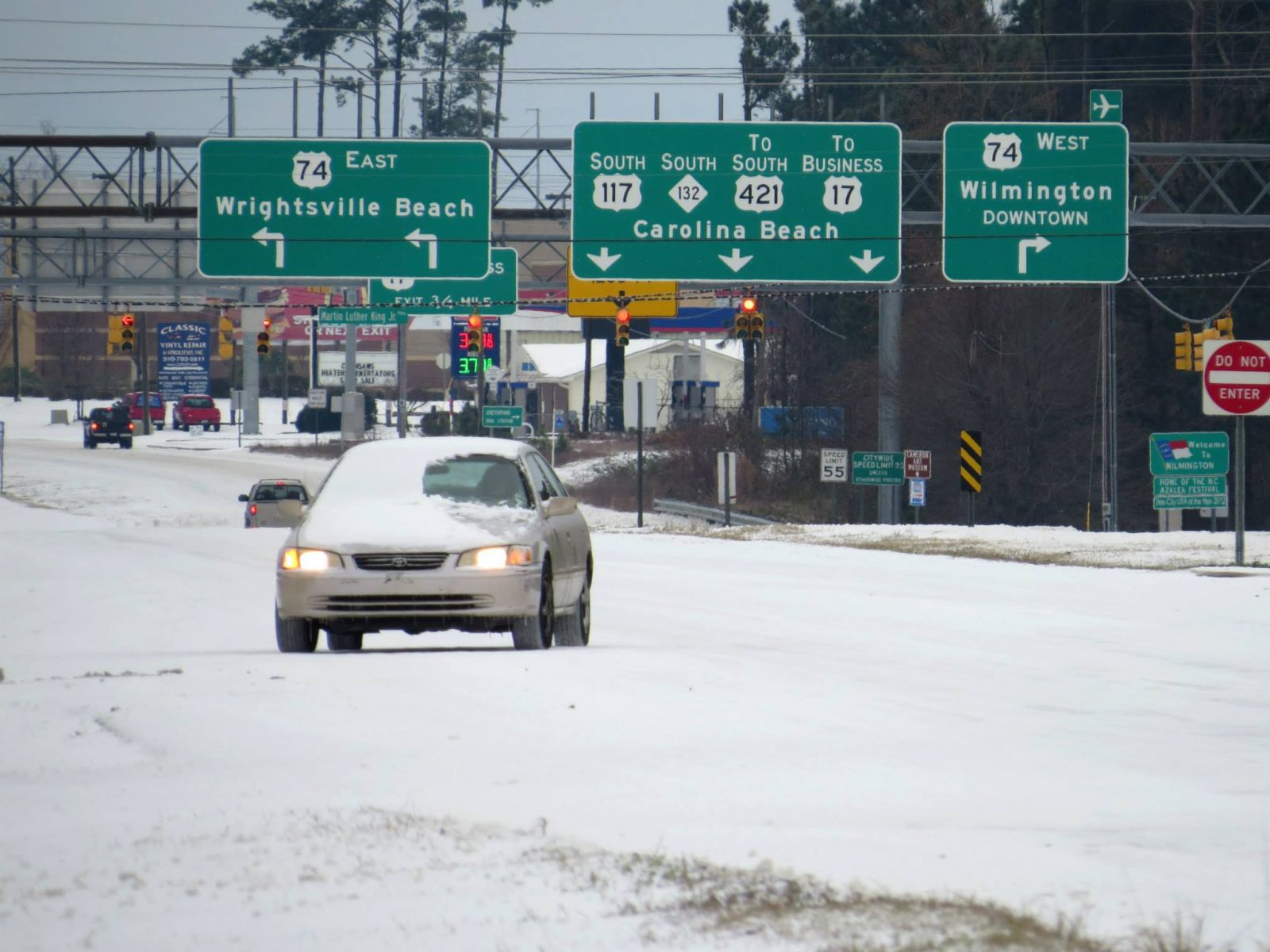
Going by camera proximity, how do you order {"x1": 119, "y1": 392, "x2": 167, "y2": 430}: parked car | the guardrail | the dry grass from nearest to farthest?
the dry grass → the guardrail → {"x1": 119, "y1": 392, "x2": 167, "y2": 430}: parked car

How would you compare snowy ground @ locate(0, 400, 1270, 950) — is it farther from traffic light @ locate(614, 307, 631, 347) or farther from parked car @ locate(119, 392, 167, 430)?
parked car @ locate(119, 392, 167, 430)

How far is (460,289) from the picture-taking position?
37562mm

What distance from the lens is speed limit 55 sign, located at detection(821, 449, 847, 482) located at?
4525 cm

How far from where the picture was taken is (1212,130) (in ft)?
185

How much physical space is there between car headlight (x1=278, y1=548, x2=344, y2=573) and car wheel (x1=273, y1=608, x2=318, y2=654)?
41 centimetres

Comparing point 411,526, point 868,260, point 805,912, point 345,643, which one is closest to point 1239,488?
point 868,260

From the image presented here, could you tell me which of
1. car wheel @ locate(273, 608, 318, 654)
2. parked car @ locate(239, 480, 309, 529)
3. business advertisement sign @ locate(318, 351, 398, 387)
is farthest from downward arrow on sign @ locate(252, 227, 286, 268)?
business advertisement sign @ locate(318, 351, 398, 387)

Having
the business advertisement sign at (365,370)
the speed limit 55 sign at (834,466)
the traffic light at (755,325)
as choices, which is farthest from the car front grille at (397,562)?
the business advertisement sign at (365,370)

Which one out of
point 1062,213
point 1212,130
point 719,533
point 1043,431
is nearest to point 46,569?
point 719,533

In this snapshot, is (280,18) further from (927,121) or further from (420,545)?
(420,545)

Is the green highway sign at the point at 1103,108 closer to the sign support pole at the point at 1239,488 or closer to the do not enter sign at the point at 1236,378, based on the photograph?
the sign support pole at the point at 1239,488

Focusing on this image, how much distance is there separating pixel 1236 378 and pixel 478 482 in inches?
503

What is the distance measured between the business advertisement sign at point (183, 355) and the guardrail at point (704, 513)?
137 feet

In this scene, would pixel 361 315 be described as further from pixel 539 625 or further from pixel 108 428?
pixel 539 625
